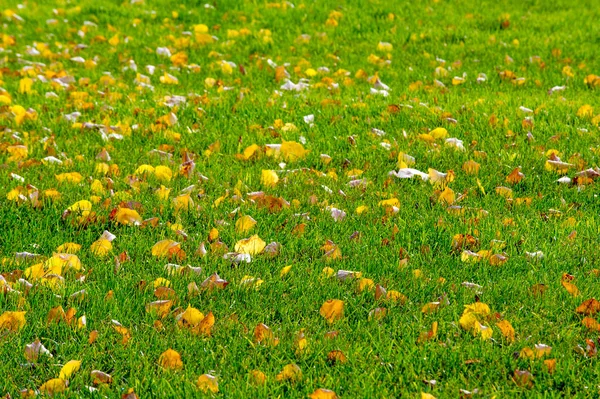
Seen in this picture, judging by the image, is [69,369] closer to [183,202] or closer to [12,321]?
[12,321]

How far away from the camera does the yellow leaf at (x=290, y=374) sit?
2.84 meters

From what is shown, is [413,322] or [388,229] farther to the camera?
[388,229]

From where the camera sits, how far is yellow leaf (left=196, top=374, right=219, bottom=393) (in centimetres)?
276

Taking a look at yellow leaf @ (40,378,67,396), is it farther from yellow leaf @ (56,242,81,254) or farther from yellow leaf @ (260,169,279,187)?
yellow leaf @ (260,169,279,187)

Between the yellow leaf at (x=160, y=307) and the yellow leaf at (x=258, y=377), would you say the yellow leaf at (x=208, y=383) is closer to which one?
the yellow leaf at (x=258, y=377)

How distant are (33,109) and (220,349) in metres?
3.72

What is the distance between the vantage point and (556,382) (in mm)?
2797

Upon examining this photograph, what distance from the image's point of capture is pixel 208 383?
2.78 metres

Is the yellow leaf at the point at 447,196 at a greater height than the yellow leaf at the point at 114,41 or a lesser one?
greater

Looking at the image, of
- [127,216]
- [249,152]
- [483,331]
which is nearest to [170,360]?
[483,331]

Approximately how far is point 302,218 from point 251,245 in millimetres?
441

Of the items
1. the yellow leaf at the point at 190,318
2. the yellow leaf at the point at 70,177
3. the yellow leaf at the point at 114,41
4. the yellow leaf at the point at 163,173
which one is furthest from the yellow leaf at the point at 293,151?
the yellow leaf at the point at 114,41

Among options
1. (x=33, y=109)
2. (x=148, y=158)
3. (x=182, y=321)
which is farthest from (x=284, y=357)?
(x=33, y=109)

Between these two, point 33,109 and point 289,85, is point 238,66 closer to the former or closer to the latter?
point 289,85
